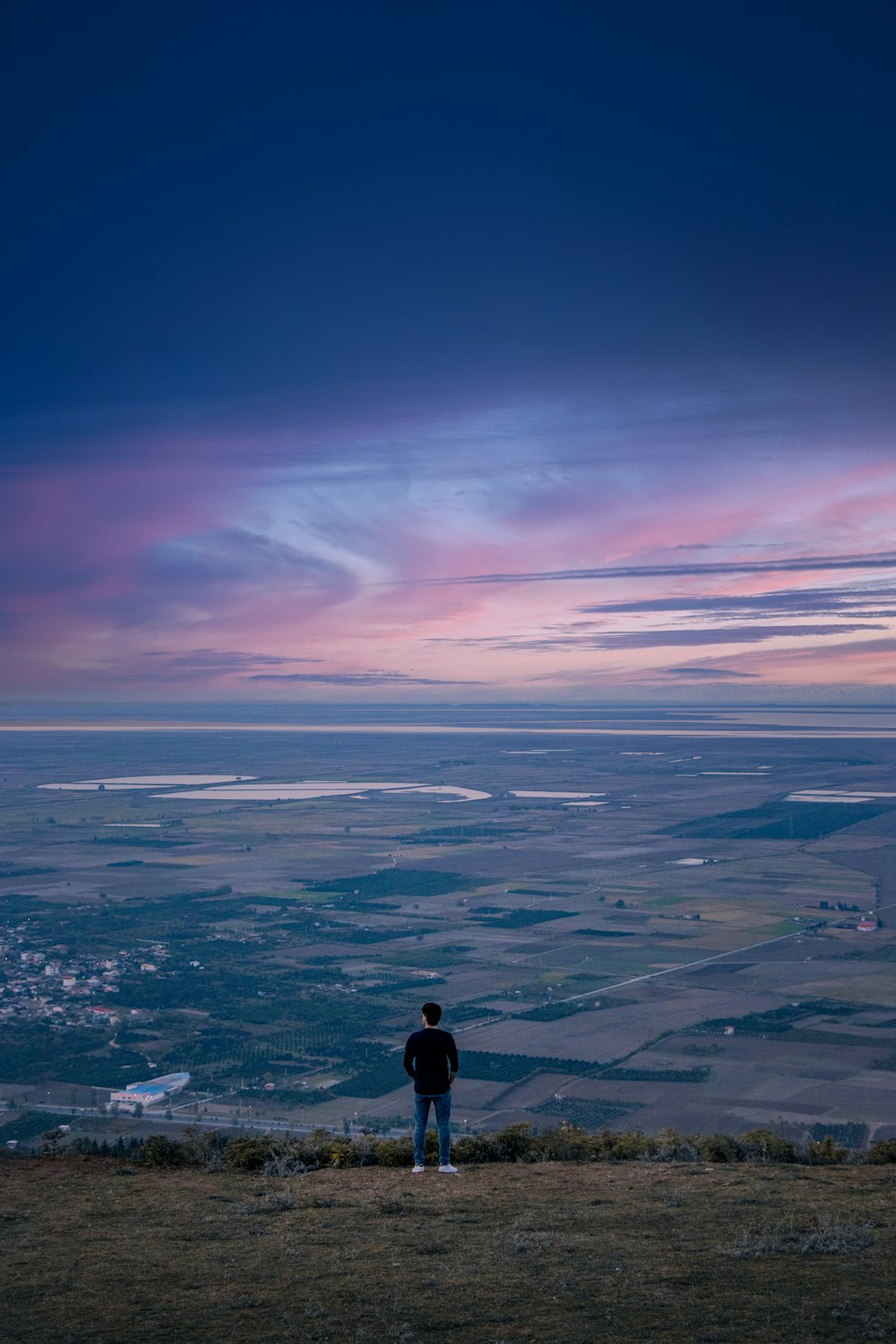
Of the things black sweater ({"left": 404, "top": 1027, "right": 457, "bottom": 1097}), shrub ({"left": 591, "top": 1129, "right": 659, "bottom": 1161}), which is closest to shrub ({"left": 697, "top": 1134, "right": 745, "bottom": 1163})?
shrub ({"left": 591, "top": 1129, "right": 659, "bottom": 1161})

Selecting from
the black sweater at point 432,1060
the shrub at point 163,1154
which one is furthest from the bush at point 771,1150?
the shrub at point 163,1154

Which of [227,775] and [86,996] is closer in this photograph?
[86,996]

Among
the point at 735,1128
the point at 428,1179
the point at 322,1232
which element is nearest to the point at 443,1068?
the point at 428,1179

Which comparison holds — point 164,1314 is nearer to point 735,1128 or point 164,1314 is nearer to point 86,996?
point 735,1128

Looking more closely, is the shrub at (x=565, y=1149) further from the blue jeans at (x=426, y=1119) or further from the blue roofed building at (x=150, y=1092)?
the blue roofed building at (x=150, y=1092)

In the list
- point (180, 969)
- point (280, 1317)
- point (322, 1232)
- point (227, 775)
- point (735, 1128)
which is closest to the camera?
point (280, 1317)

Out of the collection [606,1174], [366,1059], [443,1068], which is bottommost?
[366,1059]
